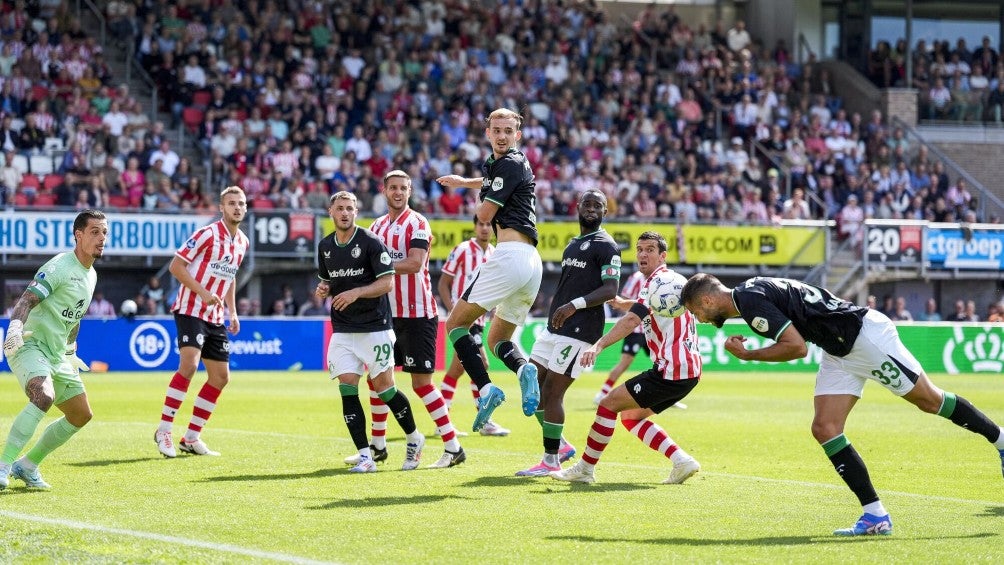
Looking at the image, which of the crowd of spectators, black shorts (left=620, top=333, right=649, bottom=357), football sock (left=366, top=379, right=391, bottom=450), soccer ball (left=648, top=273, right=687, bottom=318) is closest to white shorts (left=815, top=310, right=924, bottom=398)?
soccer ball (left=648, top=273, right=687, bottom=318)

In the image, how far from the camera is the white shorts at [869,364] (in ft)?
28.2

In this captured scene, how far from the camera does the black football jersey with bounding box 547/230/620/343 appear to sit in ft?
36.2

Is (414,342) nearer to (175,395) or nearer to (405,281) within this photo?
(405,281)

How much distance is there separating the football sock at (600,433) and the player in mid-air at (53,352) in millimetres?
3751

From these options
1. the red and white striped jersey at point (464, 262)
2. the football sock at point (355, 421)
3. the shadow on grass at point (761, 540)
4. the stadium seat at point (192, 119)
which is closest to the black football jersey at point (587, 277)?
the football sock at point (355, 421)

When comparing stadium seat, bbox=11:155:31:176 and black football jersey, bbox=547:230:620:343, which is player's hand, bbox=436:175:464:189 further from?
stadium seat, bbox=11:155:31:176

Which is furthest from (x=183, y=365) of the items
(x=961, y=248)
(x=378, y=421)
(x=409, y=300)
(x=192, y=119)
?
(x=961, y=248)

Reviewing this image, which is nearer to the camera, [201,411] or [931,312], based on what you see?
[201,411]

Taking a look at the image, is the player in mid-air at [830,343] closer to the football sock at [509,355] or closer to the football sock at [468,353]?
the football sock at [509,355]

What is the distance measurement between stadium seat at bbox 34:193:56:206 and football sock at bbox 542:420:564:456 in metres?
20.8

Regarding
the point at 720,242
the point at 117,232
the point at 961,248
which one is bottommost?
the point at 961,248

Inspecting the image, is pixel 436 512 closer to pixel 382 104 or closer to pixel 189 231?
pixel 189 231

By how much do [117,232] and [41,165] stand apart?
2.36 metres

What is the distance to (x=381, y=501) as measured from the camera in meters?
9.59
